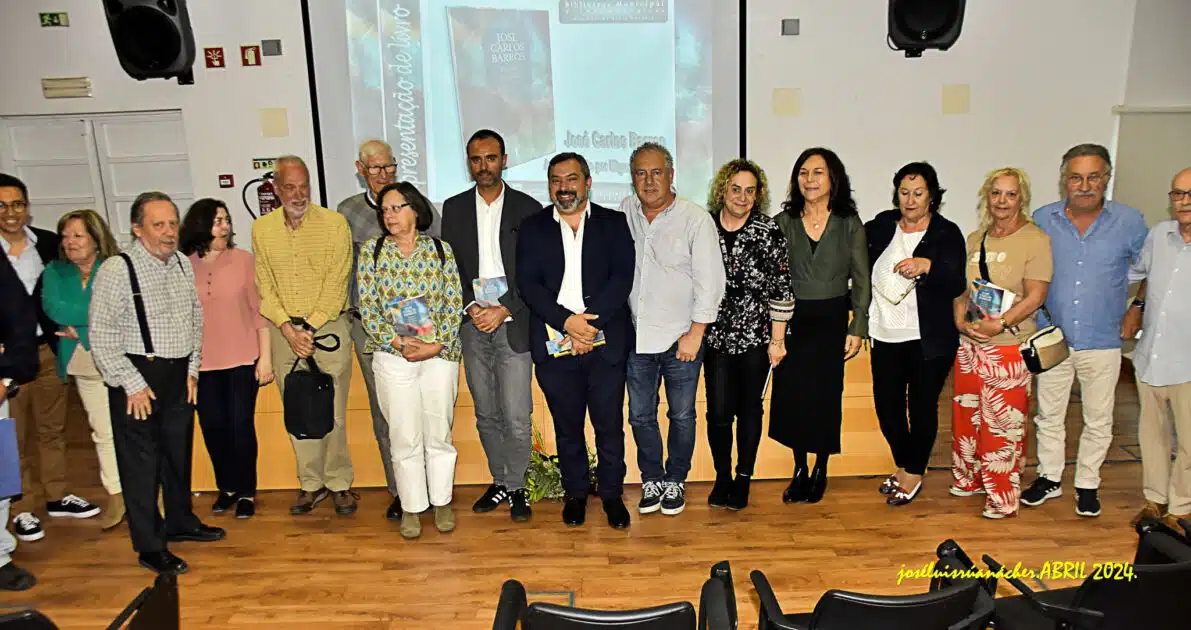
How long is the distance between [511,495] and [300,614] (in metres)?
1.08

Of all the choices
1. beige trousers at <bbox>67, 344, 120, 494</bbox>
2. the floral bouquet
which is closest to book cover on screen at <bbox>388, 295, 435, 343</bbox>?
the floral bouquet

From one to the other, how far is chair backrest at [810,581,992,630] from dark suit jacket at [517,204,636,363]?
1748mm

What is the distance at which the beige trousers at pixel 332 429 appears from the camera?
357 centimetres

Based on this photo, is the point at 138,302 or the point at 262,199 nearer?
the point at 138,302

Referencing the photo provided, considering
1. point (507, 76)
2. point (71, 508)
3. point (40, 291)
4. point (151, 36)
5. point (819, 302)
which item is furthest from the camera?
point (507, 76)

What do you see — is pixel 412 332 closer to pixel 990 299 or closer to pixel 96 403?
pixel 96 403

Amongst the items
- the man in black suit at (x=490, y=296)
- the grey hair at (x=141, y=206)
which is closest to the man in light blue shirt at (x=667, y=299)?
the man in black suit at (x=490, y=296)

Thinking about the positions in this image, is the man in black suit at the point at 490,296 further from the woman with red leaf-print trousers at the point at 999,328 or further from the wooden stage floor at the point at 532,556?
the woman with red leaf-print trousers at the point at 999,328

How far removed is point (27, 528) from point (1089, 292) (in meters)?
4.97

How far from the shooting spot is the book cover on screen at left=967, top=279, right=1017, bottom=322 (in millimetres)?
3266

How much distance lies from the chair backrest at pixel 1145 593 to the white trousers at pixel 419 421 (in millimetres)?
2432

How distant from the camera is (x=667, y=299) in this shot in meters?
Answer: 3.31

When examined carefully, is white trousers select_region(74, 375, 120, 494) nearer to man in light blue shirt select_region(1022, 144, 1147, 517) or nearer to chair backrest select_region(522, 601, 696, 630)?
chair backrest select_region(522, 601, 696, 630)

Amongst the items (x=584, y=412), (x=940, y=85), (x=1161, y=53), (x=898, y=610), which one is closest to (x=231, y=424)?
(x=584, y=412)
